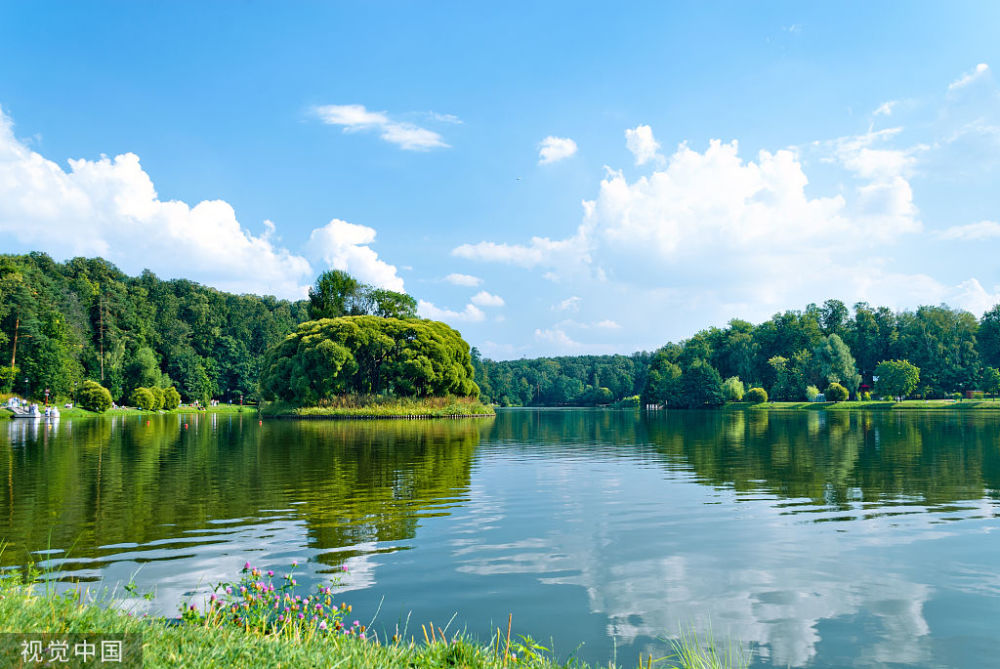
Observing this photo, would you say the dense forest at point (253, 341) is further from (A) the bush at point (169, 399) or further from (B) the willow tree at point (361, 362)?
(B) the willow tree at point (361, 362)

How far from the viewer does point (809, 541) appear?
11.7 metres

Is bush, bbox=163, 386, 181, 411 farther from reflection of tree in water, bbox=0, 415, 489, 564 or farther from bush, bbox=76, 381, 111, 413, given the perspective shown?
reflection of tree in water, bbox=0, 415, 489, 564

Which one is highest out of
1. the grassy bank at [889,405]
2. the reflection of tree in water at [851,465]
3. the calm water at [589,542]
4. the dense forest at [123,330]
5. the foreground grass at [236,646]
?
the dense forest at [123,330]

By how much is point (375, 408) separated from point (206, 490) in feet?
173

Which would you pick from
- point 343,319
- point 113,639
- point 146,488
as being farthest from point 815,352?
point 113,639

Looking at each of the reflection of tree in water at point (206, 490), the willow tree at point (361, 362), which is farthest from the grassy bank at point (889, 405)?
the reflection of tree in water at point (206, 490)

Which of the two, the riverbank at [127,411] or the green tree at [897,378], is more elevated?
the green tree at [897,378]

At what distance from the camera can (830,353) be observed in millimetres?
109875

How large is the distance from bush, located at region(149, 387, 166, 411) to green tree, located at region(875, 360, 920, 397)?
108 m

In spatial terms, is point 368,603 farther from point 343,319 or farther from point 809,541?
point 343,319

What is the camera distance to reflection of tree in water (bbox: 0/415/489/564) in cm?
1231

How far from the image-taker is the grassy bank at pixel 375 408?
228ft

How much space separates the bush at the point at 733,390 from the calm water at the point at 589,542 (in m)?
96.4

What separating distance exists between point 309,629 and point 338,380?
6829 centimetres
